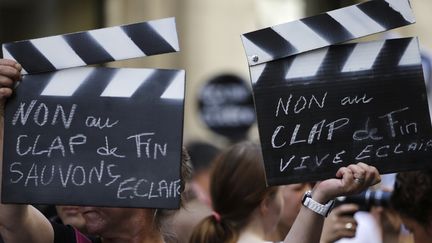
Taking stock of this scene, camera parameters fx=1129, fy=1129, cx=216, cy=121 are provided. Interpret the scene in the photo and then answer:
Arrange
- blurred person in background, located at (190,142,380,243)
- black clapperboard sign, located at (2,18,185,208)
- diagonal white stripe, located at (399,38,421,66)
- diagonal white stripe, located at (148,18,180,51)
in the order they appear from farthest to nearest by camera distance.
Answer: blurred person in background, located at (190,142,380,243) → diagonal white stripe, located at (399,38,421,66) → diagonal white stripe, located at (148,18,180,51) → black clapperboard sign, located at (2,18,185,208)

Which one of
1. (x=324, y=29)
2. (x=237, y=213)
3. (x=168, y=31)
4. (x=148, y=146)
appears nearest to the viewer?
(x=148, y=146)

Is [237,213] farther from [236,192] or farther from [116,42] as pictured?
[116,42]

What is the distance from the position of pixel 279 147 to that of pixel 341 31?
0.46m

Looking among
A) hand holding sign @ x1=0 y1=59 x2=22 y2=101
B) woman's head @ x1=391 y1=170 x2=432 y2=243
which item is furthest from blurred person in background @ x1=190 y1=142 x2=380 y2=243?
hand holding sign @ x1=0 y1=59 x2=22 y2=101

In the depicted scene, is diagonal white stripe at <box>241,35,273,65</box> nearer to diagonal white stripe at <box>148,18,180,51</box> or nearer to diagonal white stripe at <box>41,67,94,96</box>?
diagonal white stripe at <box>148,18,180,51</box>

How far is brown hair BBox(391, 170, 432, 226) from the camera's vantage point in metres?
4.82

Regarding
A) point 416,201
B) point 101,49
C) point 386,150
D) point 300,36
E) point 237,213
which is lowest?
point 416,201

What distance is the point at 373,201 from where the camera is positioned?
16.9 feet

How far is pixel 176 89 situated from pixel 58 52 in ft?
1.44

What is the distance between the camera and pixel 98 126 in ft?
12.0

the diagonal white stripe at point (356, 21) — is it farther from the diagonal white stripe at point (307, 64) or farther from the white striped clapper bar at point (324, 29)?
the diagonal white stripe at point (307, 64)

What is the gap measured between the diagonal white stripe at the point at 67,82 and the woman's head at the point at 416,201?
5.60 ft

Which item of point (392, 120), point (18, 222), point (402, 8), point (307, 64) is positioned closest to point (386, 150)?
point (392, 120)

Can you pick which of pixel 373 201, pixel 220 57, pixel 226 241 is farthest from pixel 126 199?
pixel 220 57
